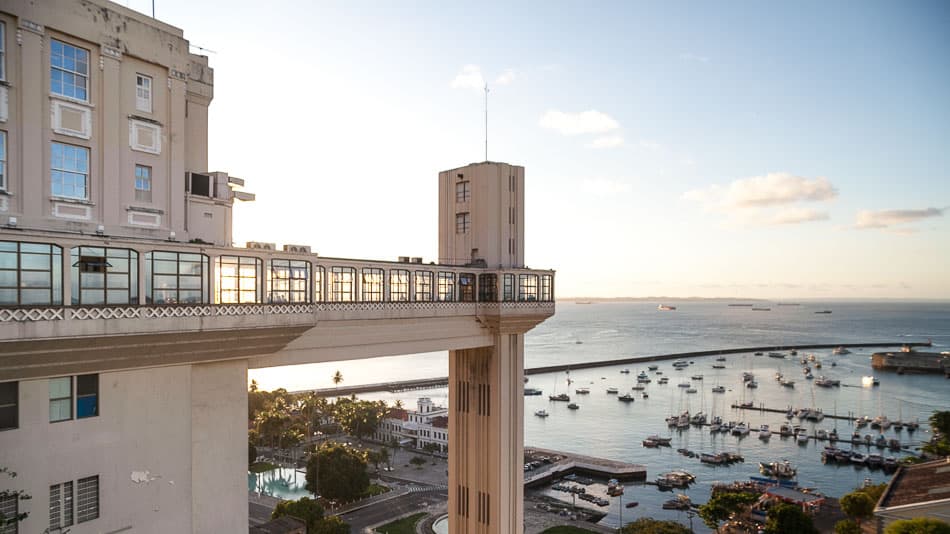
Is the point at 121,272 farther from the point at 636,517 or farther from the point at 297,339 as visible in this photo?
the point at 636,517

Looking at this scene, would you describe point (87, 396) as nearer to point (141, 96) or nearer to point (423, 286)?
point (141, 96)

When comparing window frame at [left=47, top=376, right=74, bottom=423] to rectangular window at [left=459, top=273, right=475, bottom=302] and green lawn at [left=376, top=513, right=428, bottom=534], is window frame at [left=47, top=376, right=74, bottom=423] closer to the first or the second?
rectangular window at [left=459, top=273, right=475, bottom=302]

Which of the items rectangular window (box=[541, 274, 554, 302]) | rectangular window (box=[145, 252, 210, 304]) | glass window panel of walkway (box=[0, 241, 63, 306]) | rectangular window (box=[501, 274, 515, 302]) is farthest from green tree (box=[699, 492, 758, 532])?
glass window panel of walkway (box=[0, 241, 63, 306])

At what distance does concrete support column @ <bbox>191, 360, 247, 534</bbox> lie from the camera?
16.6 m

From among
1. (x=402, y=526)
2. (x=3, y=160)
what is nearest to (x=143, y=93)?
(x=3, y=160)

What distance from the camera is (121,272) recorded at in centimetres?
1419

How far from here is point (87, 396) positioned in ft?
47.6

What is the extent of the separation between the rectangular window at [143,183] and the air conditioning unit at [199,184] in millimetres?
1343

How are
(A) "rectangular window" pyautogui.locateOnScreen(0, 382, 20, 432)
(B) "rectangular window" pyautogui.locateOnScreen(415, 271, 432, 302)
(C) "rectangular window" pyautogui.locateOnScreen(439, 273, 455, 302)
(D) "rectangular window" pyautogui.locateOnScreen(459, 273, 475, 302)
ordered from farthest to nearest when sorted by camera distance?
(D) "rectangular window" pyautogui.locateOnScreen(459, 273, 475, 302) < (C) "rectangular window" pyautogui.locateOnScreen(439, 273, 455, 302) < (B) "rectangular window" pyautogui.locateOnScreen(415, 271, 432, 302) < (A) "rectangular window" pyautogui.locateOnScreen(0, 382, 20, 432)

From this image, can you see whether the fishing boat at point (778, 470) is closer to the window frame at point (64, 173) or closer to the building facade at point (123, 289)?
the building facade at point (123, 289)

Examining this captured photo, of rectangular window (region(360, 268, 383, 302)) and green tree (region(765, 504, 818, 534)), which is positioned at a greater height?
rectangular window (region(360, 268, 383, 302))

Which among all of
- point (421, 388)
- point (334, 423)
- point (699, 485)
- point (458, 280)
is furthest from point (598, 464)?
point (421, 388)

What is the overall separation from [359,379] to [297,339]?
176m

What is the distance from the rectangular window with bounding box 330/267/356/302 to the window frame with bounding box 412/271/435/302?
138 inches
